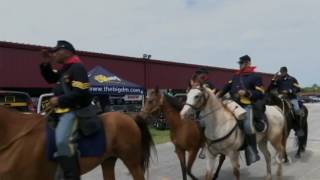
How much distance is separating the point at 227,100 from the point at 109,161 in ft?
9.50

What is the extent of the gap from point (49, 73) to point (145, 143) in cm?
189

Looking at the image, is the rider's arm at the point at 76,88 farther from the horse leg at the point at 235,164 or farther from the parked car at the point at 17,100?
the parked car at the point at 17,100

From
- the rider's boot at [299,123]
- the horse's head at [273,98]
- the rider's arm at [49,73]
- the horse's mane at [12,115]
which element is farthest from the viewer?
the rider's boot at [299,123]

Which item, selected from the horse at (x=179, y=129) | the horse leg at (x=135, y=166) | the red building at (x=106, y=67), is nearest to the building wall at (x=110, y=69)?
the red building at (x=106, y=67)

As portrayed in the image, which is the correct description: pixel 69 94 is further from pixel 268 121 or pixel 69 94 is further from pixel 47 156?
pixel 268 121

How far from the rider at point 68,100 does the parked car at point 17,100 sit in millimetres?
Answer: 7779

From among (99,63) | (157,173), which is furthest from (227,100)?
(99,63)

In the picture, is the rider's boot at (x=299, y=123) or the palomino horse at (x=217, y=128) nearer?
the palomino horse at (x=217, y=128)

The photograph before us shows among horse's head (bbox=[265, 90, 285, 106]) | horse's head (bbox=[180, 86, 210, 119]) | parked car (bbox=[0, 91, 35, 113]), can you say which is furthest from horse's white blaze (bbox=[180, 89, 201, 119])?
parked car (bbox=[0, 91, 35, 113])

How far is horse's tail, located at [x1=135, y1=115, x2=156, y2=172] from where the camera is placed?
733cm

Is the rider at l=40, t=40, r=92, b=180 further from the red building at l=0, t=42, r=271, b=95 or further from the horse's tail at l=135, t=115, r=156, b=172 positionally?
the red building at l=0, t=42, r=271, b=95

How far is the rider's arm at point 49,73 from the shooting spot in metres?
6.42

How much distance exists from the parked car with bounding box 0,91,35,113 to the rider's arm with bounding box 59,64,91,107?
796 cm

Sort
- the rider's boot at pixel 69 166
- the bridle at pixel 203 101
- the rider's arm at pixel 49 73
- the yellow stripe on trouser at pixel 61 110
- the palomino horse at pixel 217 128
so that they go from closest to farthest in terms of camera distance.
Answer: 1. the rider's boot at pixel 69 166
2. the yellow stripe on trouser at pixel 61 110
3. the rider's arm at pixel 49 73
4. the bridle at pixel 203 101
5. the palomino horse at pixel 217 128
